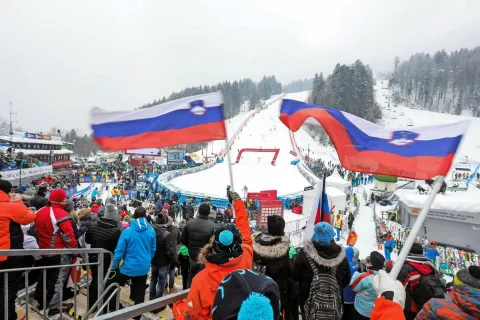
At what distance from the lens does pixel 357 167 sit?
11.2 ft

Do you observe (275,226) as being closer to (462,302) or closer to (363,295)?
(363,295)

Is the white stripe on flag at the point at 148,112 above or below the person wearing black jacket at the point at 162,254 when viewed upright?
above

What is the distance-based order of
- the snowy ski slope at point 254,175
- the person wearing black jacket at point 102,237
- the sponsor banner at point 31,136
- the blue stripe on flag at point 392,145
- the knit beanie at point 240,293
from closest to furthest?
the knit beanie at point 240,293
the blue stripe on flag at point 392,145
the person wearing black jacket at point 102,237
the snowy ski slope at point 254,175
the sponsor banner at point 31,136

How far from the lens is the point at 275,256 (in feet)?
9.61

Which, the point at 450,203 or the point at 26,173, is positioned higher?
the point at 450,203

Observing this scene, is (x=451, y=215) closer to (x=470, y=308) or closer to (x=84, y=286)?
(x=470, y=308)

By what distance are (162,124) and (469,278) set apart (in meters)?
3.71

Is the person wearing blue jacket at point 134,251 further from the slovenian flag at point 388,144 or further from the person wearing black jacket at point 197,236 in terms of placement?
the slovenian flag at point 388,144

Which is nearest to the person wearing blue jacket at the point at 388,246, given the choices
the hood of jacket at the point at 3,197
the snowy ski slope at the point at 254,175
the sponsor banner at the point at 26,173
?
the hood of jacket at the point at 3,197

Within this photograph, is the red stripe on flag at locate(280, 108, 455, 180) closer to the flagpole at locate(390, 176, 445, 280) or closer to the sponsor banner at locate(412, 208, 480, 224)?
the flagpole at locate(390, 176, 445, 280)

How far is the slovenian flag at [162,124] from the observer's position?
3801 mm

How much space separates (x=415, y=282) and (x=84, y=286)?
467 centimetres

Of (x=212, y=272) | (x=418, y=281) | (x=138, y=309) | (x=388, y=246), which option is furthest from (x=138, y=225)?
(x=388, y=246)

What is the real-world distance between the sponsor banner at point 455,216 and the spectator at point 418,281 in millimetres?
11763
